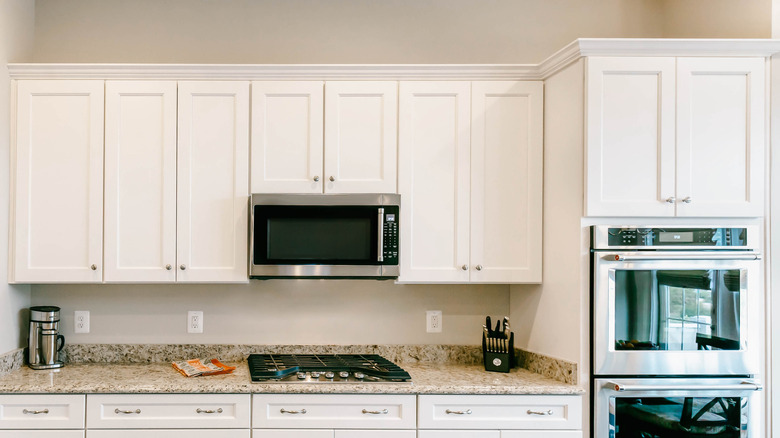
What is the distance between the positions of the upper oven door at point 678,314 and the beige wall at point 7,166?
8.63ft

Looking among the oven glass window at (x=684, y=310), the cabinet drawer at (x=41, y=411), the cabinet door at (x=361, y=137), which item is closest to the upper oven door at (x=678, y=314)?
the oven glass window at (x=684, y=310)

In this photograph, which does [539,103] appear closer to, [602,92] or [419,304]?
[602,92]

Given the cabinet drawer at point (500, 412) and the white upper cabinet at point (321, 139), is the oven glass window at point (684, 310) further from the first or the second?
the white upper cabinet at point (321, 139)

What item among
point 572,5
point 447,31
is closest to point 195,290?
point 447,31

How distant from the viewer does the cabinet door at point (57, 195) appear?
2.76 metres

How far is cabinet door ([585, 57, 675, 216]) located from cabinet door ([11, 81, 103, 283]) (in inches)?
86.3

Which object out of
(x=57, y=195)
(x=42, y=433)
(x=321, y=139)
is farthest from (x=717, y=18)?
(x=42, y=433)

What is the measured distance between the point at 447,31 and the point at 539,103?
693 millimetres

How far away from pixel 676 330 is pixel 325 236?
154 centimetres

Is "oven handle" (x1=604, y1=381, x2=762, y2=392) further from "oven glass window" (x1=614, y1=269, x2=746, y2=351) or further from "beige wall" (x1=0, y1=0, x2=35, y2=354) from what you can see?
"beige wall" (x1=0, y1=0, x2=35, y2=354)

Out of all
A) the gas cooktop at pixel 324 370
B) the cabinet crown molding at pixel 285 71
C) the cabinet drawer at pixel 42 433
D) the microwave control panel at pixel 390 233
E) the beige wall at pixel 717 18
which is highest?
the beige wall at pixel 717 18

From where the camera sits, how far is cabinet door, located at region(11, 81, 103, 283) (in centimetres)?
276

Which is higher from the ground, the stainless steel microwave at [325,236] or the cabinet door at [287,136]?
the cabinet door at [287,136]

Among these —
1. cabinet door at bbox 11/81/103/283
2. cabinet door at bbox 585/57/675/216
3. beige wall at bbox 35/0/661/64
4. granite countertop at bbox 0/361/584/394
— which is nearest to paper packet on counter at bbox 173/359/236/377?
granite countertop at bbox 0/361/584/394
